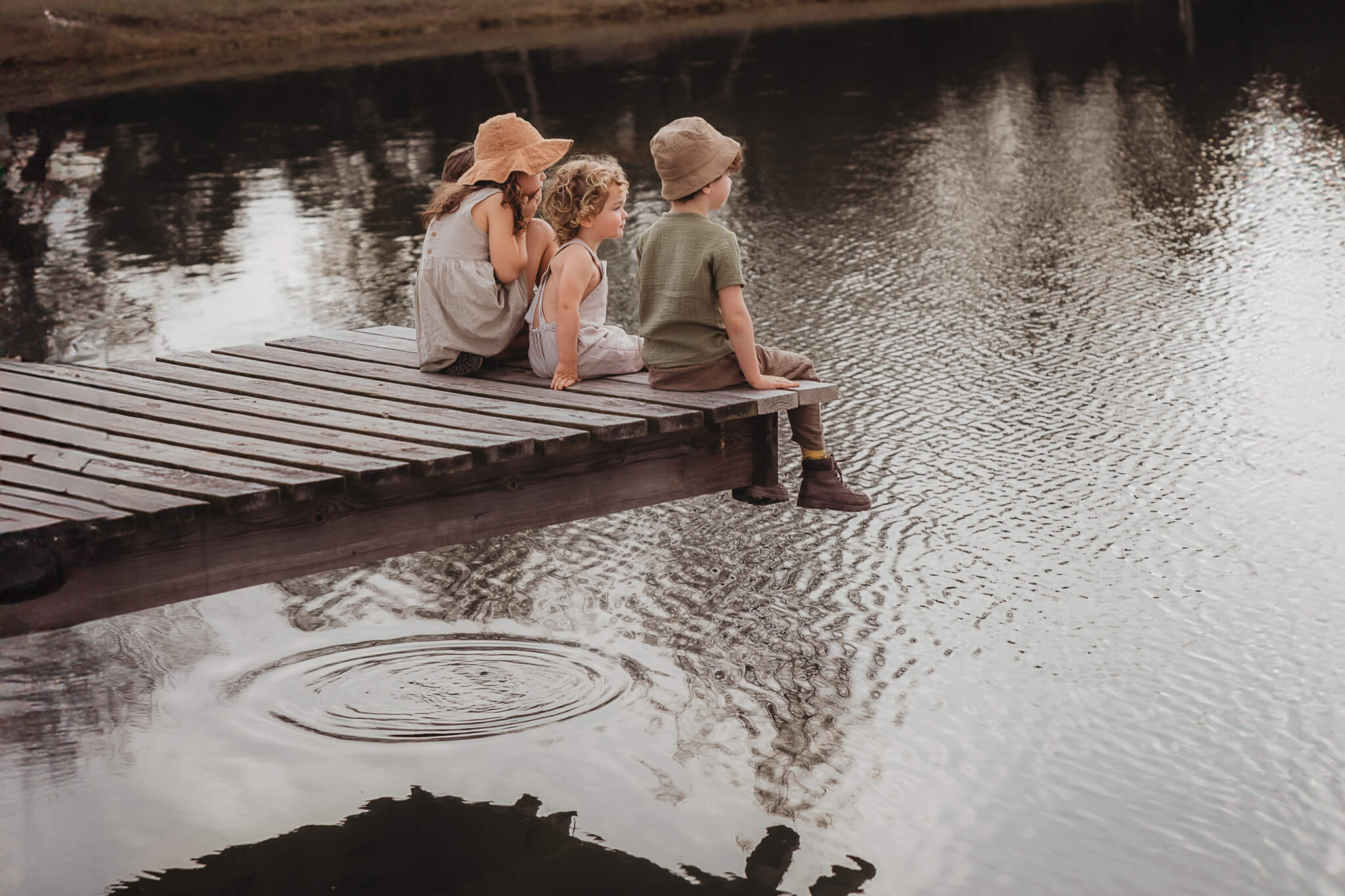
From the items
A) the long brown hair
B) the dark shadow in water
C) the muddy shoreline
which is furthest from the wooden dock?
the muddy shoreline

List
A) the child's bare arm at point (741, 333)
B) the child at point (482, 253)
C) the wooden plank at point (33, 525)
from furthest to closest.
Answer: the child at point (482, 253) < the child's bare arm at point (741, 333) < the wooden plank at point (33, 525)

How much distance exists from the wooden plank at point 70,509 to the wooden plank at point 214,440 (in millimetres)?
521

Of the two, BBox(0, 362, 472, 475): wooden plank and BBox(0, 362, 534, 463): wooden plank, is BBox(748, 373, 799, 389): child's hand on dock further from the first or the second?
BBox(0, 362, 472, 475): wooden plank

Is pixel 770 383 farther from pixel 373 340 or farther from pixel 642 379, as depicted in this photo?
pixel 373 340

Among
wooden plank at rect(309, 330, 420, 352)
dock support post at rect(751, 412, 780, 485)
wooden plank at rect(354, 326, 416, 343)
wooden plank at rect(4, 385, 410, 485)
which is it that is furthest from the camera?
wooden plank at rect(354, 326, 416, 343)

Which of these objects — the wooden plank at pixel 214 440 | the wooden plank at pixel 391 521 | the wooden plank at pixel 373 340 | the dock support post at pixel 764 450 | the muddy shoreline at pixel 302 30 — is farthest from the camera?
the muddy shoreline at pixel 302 30

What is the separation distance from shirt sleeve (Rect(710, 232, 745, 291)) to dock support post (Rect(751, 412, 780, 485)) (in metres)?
0.45

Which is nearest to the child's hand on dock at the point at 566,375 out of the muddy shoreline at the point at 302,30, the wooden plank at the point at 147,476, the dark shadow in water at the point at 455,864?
the wooden plank at the point at 147,476

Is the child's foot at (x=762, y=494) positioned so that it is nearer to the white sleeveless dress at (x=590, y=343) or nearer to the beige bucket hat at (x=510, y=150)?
the white sleeveless dress at (x=590, y=343)

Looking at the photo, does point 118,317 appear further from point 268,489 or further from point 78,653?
point 268,489

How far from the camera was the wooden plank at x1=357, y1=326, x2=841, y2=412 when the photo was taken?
4.95 meters

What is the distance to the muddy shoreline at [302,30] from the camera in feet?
87.6

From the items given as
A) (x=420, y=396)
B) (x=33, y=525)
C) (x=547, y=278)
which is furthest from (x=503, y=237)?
(x=33, y=525)

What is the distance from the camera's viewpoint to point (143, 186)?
1543 cm
